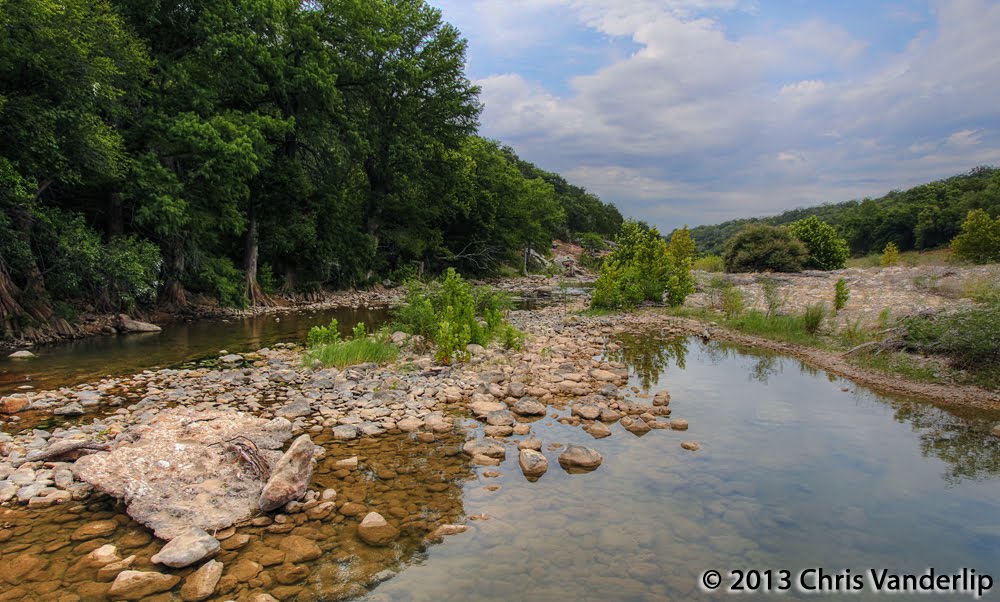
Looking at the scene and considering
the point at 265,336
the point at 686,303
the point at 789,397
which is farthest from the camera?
the point at 686,303

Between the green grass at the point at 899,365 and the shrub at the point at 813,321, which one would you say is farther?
the shrub at the point at 813,321

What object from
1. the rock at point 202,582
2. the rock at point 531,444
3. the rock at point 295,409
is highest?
the rock at point 295,409

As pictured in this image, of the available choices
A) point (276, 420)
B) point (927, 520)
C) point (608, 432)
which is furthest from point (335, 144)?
point (927, 520)

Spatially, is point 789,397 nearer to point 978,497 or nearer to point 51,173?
point 978,497

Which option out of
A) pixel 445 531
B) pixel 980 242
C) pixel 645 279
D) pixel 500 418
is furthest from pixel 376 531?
pixel 980 242

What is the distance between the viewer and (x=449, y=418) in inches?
283

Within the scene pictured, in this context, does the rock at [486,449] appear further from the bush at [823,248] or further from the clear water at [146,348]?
the bush at [823,248]

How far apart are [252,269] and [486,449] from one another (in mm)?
18294

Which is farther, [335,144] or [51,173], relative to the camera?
[335,144]

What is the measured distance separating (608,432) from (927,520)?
11.0 feet

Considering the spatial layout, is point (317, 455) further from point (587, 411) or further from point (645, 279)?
point (645, 279)

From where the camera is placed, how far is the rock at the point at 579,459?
5.67m

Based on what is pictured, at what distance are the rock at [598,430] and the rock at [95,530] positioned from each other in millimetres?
5249

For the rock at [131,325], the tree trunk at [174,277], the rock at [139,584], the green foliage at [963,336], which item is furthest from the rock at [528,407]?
the tree trunk at [174,277]
